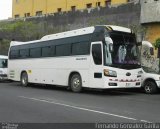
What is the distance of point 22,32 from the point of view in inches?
1695

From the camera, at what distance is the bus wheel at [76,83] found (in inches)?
835

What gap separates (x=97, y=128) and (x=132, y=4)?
2168 centimetres

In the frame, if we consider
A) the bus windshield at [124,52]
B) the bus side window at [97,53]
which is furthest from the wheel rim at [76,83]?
the bus windshield at [124,52]

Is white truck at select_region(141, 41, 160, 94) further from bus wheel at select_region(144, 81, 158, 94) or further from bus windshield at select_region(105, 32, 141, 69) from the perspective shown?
bus windshield at select_region(105, 32, 141, 69)

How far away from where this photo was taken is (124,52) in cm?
1986

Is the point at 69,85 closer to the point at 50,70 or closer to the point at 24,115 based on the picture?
the point at 50,70

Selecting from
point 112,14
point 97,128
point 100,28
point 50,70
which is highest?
point 112,14

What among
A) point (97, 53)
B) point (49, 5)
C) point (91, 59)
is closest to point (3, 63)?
point (91, 59)

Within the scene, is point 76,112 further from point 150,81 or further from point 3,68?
point 3,68

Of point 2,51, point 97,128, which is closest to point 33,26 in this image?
point 2,51

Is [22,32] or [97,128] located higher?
[22,32]

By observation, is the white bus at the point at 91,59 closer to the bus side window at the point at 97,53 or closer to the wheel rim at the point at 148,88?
the bus side window at the point at 97,53

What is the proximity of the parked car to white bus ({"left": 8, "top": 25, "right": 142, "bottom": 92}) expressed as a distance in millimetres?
1229

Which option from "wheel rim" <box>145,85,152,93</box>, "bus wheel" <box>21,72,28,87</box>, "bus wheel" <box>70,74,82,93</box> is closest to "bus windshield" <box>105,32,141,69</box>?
"wheel rim" <box>145,85,152,93</box>
